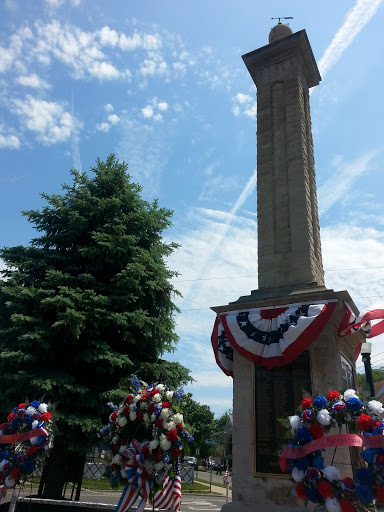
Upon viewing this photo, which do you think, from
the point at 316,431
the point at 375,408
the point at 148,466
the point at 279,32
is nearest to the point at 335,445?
the point at 316,431

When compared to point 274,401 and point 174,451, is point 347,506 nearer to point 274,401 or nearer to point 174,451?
point 174,451

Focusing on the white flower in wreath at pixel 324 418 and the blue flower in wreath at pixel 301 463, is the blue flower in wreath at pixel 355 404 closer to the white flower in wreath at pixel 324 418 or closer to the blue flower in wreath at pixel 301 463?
the white flower in wreath at pixel 324 418

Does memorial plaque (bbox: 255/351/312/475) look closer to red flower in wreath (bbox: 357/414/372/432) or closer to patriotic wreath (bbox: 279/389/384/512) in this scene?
patriotic wreath (bbox: 279/389/384/512)

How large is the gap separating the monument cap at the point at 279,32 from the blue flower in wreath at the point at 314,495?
38.2 feet

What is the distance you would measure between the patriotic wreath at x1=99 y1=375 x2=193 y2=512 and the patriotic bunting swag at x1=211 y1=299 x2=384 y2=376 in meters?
1.59

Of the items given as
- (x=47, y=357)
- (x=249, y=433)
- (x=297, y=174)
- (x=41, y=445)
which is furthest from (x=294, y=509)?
(x=47, y=357)

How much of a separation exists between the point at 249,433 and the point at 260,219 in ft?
15.7

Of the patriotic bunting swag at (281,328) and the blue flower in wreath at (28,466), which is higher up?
the patriotic bunting swag at (281,328)

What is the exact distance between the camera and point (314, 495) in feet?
13.8

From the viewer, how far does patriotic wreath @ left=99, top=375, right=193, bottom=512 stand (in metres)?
6.05

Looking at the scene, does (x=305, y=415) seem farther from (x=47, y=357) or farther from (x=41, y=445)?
(x=47, y=357)

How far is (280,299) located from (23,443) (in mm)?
5156

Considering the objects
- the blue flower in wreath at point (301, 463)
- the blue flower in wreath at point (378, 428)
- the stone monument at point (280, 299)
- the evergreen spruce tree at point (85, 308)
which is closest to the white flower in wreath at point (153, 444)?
the stone monument at point (280, 299)

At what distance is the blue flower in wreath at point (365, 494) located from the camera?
385 centimetres
